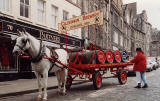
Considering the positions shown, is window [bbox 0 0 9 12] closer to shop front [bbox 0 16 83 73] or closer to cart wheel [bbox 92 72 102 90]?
shop front [bbox 0 16 83 73]

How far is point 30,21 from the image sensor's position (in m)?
15.1

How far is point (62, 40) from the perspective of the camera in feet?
61.0

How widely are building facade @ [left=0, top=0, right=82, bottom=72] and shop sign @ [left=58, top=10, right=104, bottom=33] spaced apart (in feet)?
9.89

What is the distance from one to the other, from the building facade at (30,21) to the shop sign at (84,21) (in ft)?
9.89

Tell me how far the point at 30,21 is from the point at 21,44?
31.4 feet

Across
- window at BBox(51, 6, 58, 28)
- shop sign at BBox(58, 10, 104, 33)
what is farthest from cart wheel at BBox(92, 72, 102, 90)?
window at BBox(51, 6, 58, 28)

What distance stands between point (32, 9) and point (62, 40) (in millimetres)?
4248

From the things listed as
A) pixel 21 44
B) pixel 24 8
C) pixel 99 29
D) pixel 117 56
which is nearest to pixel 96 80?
pixel 117 56

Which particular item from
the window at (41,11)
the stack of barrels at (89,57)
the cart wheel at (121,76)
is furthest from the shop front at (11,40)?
the cart wheel at (121,76)

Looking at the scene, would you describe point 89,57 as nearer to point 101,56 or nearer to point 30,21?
point 101,56

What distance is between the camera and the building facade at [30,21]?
12987mm

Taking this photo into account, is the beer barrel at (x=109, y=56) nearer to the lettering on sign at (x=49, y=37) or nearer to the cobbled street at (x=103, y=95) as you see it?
the cobbled street at (x=103, y=95)

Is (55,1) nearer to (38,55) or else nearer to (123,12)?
(38,55)

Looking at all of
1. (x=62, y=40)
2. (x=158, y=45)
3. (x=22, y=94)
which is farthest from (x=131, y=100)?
(x=158, y=45)
